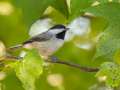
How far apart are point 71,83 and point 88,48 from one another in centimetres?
23

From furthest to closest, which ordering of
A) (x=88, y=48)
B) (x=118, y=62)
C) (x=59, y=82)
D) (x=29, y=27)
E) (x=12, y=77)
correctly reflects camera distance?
(x=88, y=48) < (x=59, y=82) < (x=12, y=77) < (x=29, y=27) < (x=118, y=62)

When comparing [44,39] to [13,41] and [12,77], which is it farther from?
[12,77]

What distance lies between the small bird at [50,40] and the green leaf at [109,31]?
49 centimetres

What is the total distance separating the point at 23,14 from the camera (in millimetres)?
860

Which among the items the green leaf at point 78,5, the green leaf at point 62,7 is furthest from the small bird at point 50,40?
the green leaf at point 78,5

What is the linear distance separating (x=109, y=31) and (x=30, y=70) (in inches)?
6.9

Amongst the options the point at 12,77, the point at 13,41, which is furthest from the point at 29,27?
the point at 13,41

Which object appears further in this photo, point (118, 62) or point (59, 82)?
point (59, 82)

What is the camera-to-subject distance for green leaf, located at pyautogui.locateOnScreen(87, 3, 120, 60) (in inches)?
27.7

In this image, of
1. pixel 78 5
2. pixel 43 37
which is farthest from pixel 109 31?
pixel 43 37

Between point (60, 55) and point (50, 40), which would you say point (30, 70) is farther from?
point (50, 40)

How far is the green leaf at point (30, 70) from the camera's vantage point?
71cm

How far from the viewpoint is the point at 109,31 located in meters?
0.74

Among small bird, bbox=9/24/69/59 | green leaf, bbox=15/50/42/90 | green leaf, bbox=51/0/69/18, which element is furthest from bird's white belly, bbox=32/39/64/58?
green leaf, bbox=15/50/42/90
